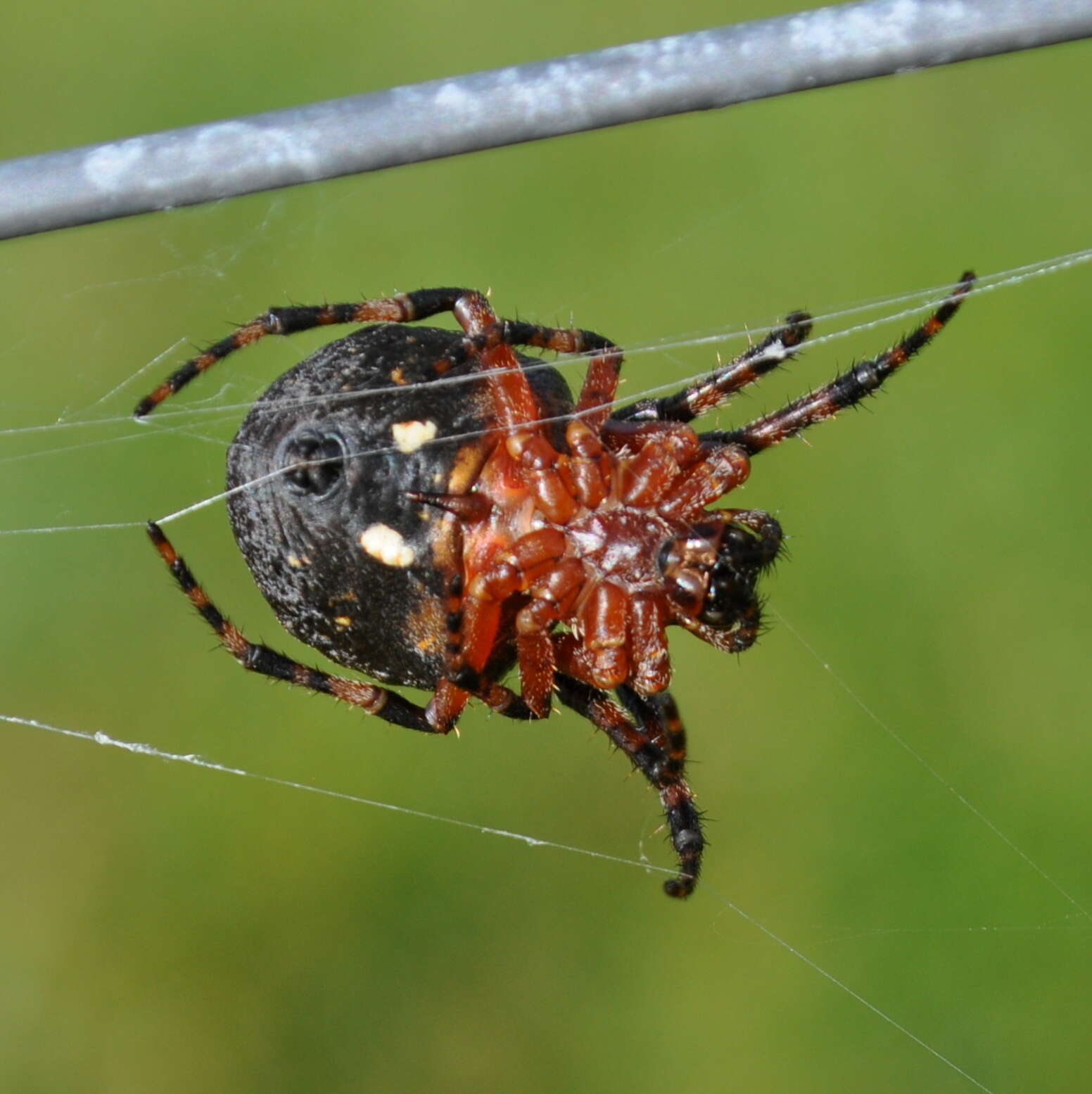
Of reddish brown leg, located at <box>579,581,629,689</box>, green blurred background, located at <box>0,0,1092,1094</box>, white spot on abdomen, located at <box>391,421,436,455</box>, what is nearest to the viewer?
white spot on abdomen, located at <box>391,421,436,455</box>

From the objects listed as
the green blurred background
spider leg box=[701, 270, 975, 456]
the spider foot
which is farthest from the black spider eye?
the green blurred background

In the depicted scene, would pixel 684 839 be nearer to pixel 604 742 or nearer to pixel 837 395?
pixel 837 395

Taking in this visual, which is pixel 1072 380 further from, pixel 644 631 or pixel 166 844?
pixel 166 844

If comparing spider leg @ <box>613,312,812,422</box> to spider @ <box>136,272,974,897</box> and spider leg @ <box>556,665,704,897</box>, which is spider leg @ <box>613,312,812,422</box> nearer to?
spider @ <box>136,272,974,897</box>

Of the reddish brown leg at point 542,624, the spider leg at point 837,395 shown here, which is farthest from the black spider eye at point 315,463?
the spider leg at point 837,395

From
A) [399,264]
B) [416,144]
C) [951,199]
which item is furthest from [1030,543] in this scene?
[416,144]
